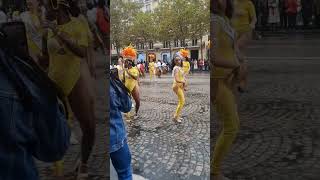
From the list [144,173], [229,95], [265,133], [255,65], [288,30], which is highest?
[288,30]

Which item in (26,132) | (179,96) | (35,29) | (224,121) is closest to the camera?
(26,132)

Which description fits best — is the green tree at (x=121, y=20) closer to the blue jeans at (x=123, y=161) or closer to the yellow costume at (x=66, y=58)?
the yellow costume at (x=66, y=58)

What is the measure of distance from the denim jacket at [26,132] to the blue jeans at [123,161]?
1.52 ft

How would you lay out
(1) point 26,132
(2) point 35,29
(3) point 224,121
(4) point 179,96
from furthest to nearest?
(4) point 179,96 < (3) point 224,121 < (2) point 35,29 < (1) point 26,132

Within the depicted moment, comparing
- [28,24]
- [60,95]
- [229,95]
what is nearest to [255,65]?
[229,95]

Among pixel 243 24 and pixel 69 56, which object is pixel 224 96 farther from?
pixel 69 56

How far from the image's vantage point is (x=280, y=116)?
2.95 m

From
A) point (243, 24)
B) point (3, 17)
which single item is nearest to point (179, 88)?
point (243, 24)

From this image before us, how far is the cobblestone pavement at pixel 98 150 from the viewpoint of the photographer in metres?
2.86

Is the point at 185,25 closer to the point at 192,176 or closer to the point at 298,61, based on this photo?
the point at 298,61

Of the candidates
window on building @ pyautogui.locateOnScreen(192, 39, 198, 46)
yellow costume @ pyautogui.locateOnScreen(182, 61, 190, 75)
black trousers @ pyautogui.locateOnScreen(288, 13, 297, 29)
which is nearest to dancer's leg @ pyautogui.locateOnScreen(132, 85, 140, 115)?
yellow costume @ pyautogui.locateOnScreen(182, 61, 190, 75)

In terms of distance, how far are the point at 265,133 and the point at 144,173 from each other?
839mm

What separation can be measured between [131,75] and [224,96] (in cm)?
64

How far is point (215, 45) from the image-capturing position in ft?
9.21
